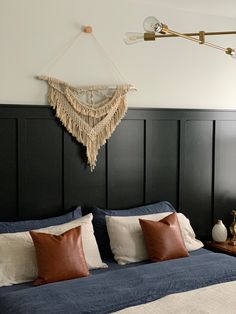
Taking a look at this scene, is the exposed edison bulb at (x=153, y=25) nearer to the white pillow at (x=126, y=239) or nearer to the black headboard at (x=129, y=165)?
the black headboard at (x=129, y=165)

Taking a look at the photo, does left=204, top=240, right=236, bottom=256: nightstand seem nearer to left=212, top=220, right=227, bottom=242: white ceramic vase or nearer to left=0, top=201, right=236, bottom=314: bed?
left=212, top=220, right=227, bottom=242: white ceramic vase

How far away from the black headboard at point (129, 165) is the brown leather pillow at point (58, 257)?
47 centimetres

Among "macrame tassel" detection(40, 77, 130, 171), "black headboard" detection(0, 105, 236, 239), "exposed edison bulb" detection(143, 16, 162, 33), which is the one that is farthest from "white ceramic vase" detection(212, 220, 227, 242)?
"exposed edison bulb" detection(143, 16, 162, 33)

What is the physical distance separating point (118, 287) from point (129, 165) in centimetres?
131

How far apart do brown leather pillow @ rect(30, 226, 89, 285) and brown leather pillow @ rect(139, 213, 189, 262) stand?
58 centimetres

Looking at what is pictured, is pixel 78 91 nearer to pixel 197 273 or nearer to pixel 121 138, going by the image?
pixel 121 138

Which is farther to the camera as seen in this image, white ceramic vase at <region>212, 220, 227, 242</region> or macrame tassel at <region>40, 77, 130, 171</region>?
white ceramic vase at <region>212, 220, 227, 242</region>

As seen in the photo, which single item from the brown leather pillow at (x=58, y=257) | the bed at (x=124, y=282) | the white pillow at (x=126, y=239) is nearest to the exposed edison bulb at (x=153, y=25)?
the bed at (x=124, y=282)

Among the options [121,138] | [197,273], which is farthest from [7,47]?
[197,273]

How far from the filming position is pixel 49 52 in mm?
3412

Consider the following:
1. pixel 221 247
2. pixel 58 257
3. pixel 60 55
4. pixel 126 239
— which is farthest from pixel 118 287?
pixel 60 55

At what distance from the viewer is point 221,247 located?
3992 millimetres

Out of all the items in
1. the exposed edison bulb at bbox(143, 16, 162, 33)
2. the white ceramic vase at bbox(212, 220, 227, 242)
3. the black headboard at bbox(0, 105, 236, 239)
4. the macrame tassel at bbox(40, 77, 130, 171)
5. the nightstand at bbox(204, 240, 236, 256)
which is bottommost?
the nightstand at bbox(204, 240, 236, 256)

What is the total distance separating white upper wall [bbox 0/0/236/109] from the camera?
3.30m
